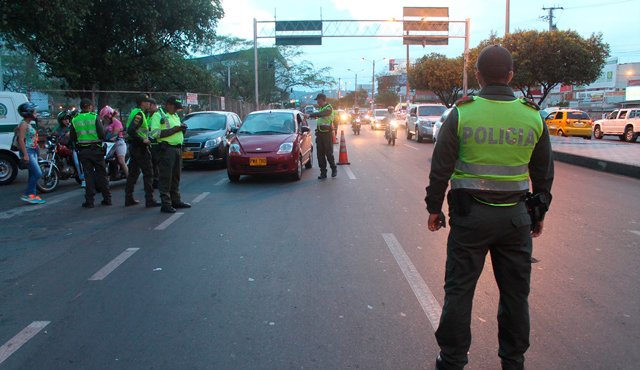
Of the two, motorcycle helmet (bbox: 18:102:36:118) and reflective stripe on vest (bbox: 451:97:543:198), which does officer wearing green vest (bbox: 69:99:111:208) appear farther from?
reflective stripe on vest (bbox: 451:97:543:198)

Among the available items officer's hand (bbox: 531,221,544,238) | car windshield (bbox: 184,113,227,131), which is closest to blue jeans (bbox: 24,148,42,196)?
car windshield (bbox: 184,113,227,131)

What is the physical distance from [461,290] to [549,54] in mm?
29247

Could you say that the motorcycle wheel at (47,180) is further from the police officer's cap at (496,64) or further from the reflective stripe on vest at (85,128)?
the police officer's cap at (496,64)

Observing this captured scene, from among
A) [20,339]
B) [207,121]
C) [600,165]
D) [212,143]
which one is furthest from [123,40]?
[20,339]

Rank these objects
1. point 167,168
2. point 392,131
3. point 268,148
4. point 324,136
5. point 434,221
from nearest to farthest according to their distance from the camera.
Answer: point 434,221 → point 167,168 → point 268,148 → point 324,136 → point 392,131

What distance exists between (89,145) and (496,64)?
7554mm

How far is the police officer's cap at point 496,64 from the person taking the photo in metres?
3.04

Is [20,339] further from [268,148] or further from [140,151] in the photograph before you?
[268,148]

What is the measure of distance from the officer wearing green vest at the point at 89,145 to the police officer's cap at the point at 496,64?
7.41 meters

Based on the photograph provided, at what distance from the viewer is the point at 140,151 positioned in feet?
29.5

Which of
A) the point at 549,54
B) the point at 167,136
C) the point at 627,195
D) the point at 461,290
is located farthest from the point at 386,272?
the point at 549,54

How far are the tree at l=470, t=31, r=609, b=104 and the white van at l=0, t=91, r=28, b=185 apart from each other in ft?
79.6

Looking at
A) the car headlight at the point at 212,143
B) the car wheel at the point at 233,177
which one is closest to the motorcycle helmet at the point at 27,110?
the car wheel at the point at 233,177

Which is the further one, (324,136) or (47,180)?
(324,136)
